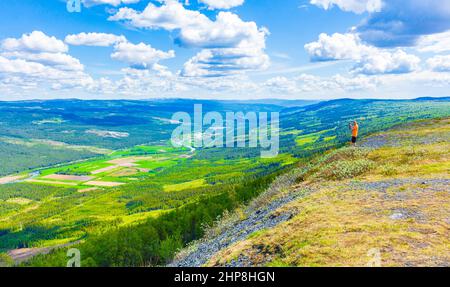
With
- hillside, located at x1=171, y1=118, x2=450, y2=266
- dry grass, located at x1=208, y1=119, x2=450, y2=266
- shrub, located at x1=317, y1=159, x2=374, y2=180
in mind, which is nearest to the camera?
dry grass, located at x1=208, y1=119, x2=450, y2=266

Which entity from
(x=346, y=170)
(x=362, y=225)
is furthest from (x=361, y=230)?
(x=346, y=170)

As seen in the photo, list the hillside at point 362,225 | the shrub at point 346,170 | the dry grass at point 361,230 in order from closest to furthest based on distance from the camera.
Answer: the dry grass at point 361,230
the hillside at point 362,225
the shrub at point 346,170

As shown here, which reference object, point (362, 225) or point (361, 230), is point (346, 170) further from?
point (361, 230)

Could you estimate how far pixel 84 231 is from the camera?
168 metres

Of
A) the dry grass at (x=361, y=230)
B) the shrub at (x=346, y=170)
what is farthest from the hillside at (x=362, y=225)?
the shrub at (x=346, y=170)

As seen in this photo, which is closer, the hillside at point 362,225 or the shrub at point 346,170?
the hillside at point 362,225

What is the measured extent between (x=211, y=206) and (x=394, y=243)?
216 feet

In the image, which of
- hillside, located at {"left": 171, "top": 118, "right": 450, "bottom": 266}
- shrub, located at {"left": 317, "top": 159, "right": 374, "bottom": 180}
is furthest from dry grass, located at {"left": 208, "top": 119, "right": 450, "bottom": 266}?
shrub, located at {"left": 317, "top": 159, "right": 374, "bottom": 180}

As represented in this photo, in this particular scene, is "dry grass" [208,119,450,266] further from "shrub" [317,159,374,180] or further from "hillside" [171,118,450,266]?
"shrub" [317,159,374,180]

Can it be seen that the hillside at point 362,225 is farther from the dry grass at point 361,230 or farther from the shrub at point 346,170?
the shrub at point 346,170

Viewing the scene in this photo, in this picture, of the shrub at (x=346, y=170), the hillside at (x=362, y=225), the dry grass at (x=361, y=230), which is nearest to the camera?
the dry grass at (x=361, y=230)

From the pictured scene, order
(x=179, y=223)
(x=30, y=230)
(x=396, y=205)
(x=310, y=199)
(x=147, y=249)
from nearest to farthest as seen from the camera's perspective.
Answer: (x=396, y=205) < (x=310, y=199) < (x=147, y=249) < (x=179, y=223) < (x=30, y=230)
